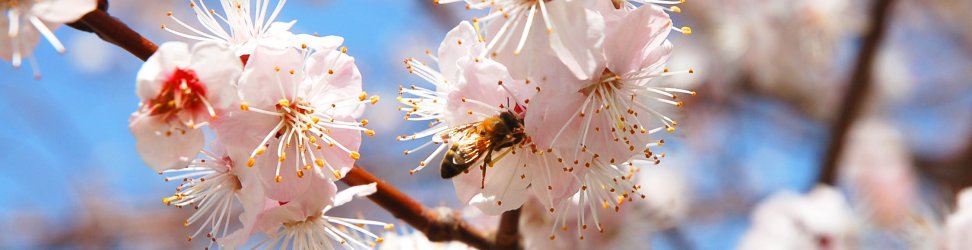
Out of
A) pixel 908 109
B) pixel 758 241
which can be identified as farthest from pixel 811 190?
pixel 908 109

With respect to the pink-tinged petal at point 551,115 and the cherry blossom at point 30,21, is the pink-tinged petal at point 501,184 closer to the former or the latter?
the pink-tinged petal at point 551,115

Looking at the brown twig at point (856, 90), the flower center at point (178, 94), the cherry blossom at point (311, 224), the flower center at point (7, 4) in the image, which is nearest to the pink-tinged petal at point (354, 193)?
the cherry blossom at point (311, 224)

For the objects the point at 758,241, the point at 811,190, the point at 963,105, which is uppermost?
the point at 963,105

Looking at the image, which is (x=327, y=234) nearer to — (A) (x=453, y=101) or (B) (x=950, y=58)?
(A) (x=453, y=101)

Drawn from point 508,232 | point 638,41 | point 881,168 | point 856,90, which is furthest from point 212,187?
point 881,168

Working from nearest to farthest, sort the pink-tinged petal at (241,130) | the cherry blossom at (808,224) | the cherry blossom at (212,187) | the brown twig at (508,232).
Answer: the pink-tinged petal at (241,130), the cherry blossom at (212,187), the brown twig at (508,232), the cherry blossom at (808,224)
